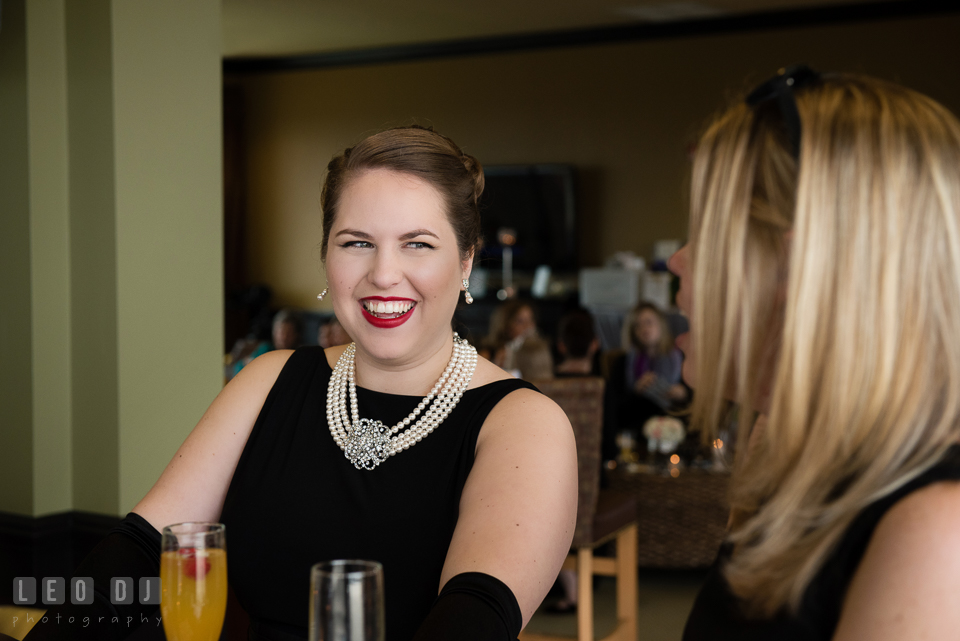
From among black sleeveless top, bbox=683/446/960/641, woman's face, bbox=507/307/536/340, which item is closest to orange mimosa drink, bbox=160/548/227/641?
black sleeveless top, bbox=683/446/960/641

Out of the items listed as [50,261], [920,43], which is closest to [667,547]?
[50,261]

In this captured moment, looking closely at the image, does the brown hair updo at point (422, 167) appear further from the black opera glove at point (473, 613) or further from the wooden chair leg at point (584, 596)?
the wooden chair leg at point (584, 596)

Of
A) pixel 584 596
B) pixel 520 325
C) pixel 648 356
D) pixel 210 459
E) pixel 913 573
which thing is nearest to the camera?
pixel 913 573

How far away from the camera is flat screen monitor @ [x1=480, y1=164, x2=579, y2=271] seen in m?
8.61

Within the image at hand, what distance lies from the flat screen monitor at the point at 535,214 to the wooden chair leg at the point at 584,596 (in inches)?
215

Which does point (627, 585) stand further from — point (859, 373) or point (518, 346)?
point (859, 373)

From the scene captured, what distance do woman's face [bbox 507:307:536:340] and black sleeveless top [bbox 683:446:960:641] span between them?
4389 millimetres

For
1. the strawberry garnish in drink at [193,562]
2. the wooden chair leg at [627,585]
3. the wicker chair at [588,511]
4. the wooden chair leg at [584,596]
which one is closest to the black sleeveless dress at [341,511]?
the strawberry garnish in drink at [193,562]

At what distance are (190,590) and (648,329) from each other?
14.2 ft

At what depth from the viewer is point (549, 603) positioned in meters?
4.16

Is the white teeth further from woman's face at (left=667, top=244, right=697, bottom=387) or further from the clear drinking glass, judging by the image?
the clear drinking glass

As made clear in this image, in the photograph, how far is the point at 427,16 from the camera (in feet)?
26.1

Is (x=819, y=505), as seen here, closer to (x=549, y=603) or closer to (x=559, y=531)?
(x=559, y=531)

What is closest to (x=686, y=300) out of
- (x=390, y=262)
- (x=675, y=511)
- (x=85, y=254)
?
(x=390, y=262)
